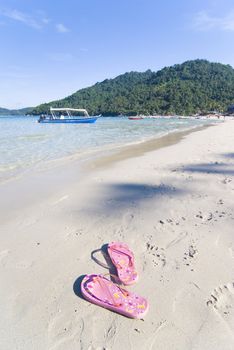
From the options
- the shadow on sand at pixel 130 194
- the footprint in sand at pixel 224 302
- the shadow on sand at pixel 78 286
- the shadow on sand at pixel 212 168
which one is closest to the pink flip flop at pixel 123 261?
the shadow on sand at pixel 78 286

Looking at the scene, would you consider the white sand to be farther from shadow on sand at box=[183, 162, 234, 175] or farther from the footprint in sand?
shadow on sand at box=[183, 162, 234, 175]

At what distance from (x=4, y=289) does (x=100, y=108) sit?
17005 cm

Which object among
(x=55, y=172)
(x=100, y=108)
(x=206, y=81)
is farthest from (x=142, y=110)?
(x=55, y=172)

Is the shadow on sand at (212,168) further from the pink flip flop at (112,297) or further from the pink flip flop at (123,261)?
the pink flip flop at (112,297)

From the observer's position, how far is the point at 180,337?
257 cm

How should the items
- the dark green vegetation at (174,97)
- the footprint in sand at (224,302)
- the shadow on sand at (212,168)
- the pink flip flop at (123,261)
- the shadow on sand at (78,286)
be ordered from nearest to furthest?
1. the footprint in sand at (224,302)
2. the shadow on sand at (78,286)
3. the pink flip flop at (123,261)
4. the shadow on sand at (212,168)
5. the dark green vegetation at (174,97)

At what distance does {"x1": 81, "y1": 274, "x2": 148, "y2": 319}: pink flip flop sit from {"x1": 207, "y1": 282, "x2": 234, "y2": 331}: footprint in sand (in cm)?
70

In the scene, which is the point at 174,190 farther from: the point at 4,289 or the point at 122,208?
the point at 4,289

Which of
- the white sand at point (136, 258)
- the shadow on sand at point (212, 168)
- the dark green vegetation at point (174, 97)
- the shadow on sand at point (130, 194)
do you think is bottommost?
the dark green vegetation at point (174, 97)

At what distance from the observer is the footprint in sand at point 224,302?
2.75 meters

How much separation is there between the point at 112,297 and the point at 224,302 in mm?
1147

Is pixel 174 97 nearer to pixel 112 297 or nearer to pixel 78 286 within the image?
pixel 78 286

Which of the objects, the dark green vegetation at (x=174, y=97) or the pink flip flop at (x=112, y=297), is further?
the dark green vegetation at (x=174, y=97)

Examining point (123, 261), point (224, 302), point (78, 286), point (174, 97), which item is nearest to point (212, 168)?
point (123, 261)
